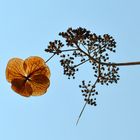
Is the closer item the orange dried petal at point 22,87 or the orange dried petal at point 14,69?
the orange dried petal at point 14,69

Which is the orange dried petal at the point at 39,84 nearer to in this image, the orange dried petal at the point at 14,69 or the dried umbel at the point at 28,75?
the dried umbel at the point at 28,75

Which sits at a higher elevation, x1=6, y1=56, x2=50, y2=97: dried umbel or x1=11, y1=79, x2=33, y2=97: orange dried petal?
x1=6, y1=56, x2=50, y2=97: dried umbel

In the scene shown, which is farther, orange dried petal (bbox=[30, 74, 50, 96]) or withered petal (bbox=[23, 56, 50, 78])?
orange dried petal (bbox=[30, 74, 50, 96])

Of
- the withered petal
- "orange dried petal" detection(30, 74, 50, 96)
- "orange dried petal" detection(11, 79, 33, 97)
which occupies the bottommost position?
"orange dried petal" detection(11, 79, 33, 97)

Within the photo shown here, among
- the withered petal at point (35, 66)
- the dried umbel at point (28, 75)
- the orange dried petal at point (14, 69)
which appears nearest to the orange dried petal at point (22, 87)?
the dried umbel at point (28, 75)

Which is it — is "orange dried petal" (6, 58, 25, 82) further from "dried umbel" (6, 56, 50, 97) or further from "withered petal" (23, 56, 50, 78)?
"withered petal" (23, 56, 50, 78)

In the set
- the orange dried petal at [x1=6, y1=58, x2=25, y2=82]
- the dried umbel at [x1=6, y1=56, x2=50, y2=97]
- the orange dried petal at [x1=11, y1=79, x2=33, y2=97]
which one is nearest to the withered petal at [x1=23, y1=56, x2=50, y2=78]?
the dried umbel at [x1=6, y1=56, x2=50, y2=97]

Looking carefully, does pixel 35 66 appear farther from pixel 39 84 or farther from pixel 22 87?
pixel 22 87
